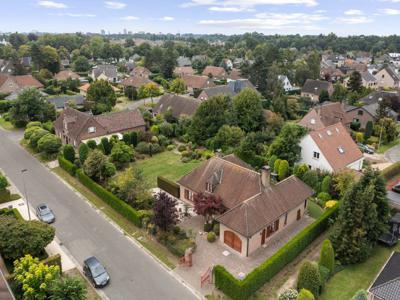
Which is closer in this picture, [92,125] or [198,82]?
[92,125]

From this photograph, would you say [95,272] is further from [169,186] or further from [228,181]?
[169,186]

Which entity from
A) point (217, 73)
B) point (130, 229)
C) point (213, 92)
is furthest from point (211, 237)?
point (217, 73)

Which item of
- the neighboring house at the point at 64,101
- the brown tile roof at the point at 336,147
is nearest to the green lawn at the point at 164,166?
the brown tile roof at the point at 336,147

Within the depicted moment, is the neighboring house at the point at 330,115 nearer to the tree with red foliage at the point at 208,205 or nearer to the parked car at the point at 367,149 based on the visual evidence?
the parked car at the point at 367,149

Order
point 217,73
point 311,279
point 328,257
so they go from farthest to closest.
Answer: point 217,73, point 328,257, point 311,279

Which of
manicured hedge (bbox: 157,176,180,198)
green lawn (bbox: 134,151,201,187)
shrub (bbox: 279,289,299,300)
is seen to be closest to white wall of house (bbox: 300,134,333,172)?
green lawn (bbox: 134,151,201,187)

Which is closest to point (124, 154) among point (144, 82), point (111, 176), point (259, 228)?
point (111, 176)

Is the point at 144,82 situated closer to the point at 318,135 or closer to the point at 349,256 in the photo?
the point at 318,135
